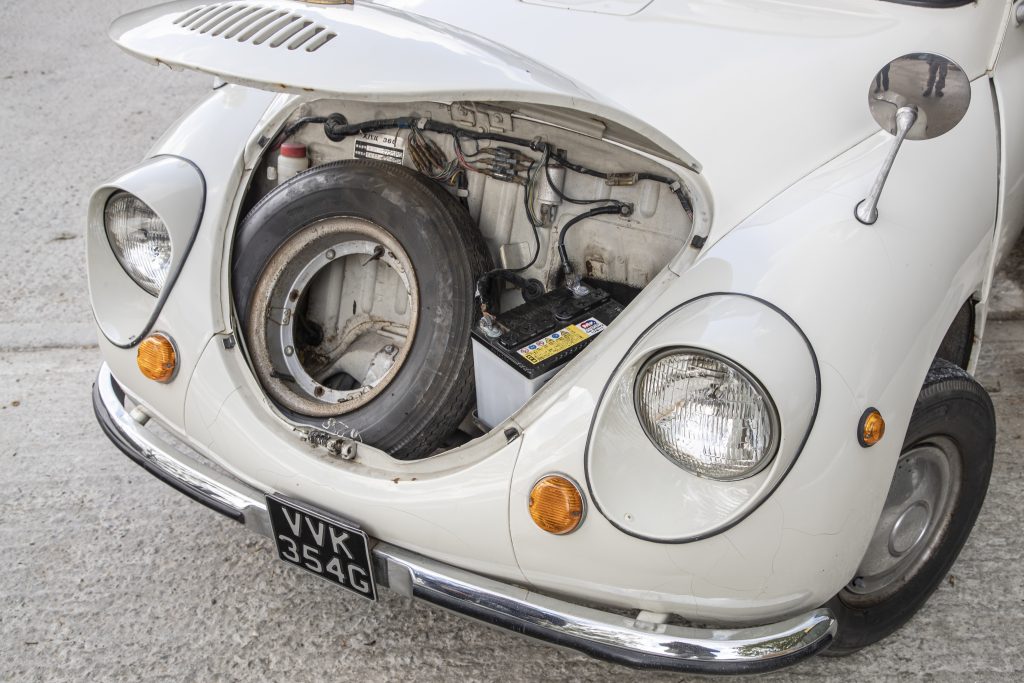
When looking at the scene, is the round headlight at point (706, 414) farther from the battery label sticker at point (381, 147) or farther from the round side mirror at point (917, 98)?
the battery label sticker at point (381, 147)

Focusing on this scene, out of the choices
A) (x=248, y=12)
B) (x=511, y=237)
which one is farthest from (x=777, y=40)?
(x=248, y=12)

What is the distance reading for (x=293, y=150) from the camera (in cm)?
243

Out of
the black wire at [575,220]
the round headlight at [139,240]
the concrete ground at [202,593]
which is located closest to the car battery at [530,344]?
the black wire at [575,220]

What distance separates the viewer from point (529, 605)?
1719 millimetres

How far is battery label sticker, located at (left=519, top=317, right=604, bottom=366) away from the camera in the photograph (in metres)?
1.89

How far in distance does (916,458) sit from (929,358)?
0.35 metres

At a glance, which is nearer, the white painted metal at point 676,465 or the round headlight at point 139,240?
the white painted metal at point 676,465

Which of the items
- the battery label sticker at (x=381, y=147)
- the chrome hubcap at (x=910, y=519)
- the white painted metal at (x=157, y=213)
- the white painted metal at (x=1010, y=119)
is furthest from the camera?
the battery label sticker at (x=381, y=147)

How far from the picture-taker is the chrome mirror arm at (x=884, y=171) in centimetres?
161

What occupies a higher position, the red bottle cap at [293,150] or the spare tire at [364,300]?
the red bottle cap at [293,150]

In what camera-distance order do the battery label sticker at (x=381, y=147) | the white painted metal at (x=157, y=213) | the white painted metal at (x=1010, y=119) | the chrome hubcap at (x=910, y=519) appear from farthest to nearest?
the battery label sticker at (x=381, y=147) < the white painted metal at (x=157, y=213) < the white painted metal at (x=1010, y=119) < the chrome hubcap at (x=910, y=519)

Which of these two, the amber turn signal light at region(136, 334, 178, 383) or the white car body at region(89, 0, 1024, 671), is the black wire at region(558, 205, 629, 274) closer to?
the white car body at region(89, 0, 1024, 671)

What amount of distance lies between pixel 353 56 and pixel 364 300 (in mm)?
943

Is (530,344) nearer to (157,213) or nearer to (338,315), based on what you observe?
(338,315)
